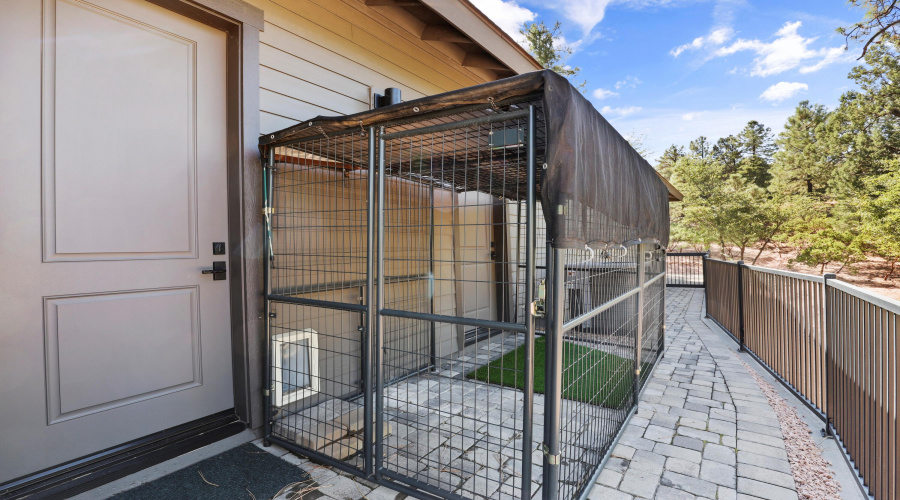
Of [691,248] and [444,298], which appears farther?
[691,248]

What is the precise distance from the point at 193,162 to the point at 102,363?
3.78ft

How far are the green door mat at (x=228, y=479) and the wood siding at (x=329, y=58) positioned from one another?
199cm

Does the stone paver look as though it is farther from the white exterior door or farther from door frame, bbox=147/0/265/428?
the white exterior door

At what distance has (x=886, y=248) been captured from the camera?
10641 mm

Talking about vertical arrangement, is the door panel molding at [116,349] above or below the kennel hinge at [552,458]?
above

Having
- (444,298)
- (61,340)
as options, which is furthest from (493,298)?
(61,340)

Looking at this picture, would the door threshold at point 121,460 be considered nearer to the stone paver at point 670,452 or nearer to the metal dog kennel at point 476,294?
the metal dog kennel at point 476,294

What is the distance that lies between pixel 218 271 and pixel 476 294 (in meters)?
1.62

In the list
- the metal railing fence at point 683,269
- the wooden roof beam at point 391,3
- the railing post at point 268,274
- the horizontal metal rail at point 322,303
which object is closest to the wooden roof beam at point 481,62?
the wooden roof beam at point 391,3

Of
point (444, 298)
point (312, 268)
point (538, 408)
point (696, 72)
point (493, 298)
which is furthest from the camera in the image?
point (696, 72)

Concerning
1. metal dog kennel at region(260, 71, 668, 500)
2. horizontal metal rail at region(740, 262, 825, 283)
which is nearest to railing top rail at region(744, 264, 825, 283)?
horizontal metal rail at region(740, 262, 825, 283)

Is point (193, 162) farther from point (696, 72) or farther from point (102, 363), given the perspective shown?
point (696, 72)

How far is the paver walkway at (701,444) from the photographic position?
6.70 ft

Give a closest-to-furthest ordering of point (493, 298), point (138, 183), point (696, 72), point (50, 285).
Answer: point (50, 285), point (138, 183), point (493, 298), point (696, 72)
